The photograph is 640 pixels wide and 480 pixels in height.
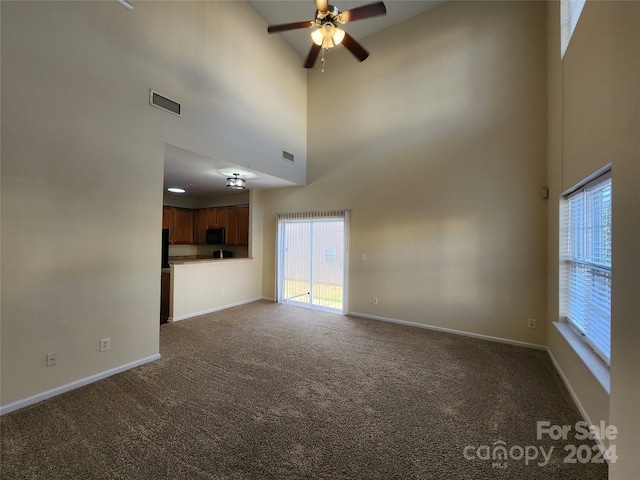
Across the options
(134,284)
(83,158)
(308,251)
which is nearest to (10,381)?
(134,284)

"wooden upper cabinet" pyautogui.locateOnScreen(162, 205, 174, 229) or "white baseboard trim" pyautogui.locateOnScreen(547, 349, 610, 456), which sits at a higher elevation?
"wooden upper cabinet" pyautogui.locateOnScreen(162, 205, 174, 229)

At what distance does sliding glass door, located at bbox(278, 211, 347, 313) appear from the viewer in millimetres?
5086

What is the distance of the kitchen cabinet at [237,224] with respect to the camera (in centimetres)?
627

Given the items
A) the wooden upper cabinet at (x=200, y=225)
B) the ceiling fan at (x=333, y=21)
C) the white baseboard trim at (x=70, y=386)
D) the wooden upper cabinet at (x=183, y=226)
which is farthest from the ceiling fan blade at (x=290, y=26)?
the wooden upper cabinet at (x=183, y=226)

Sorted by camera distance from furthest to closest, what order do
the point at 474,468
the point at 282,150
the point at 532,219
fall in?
the point at 282,150 → the point at 532,219 → the point at 474,468

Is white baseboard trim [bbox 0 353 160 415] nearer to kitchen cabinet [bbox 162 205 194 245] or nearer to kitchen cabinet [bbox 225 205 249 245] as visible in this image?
kitchen cabinet [bbox 225 205 249 245]

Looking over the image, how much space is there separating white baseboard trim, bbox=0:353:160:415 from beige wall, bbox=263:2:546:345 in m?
3.41

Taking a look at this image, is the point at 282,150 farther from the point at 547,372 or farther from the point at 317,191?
the point at 547,372

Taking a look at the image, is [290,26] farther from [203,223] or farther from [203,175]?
[203,223]

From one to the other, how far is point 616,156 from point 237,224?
247 inches

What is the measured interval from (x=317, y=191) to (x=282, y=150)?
1.09 m

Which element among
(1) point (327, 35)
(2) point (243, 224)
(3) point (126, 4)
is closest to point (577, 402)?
(1) point (327, 35)

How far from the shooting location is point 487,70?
376cm

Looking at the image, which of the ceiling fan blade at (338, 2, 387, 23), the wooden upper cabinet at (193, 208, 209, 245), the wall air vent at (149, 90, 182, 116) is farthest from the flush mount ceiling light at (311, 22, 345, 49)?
the wooden upper cabinet at (193, 208, 209, 245)
